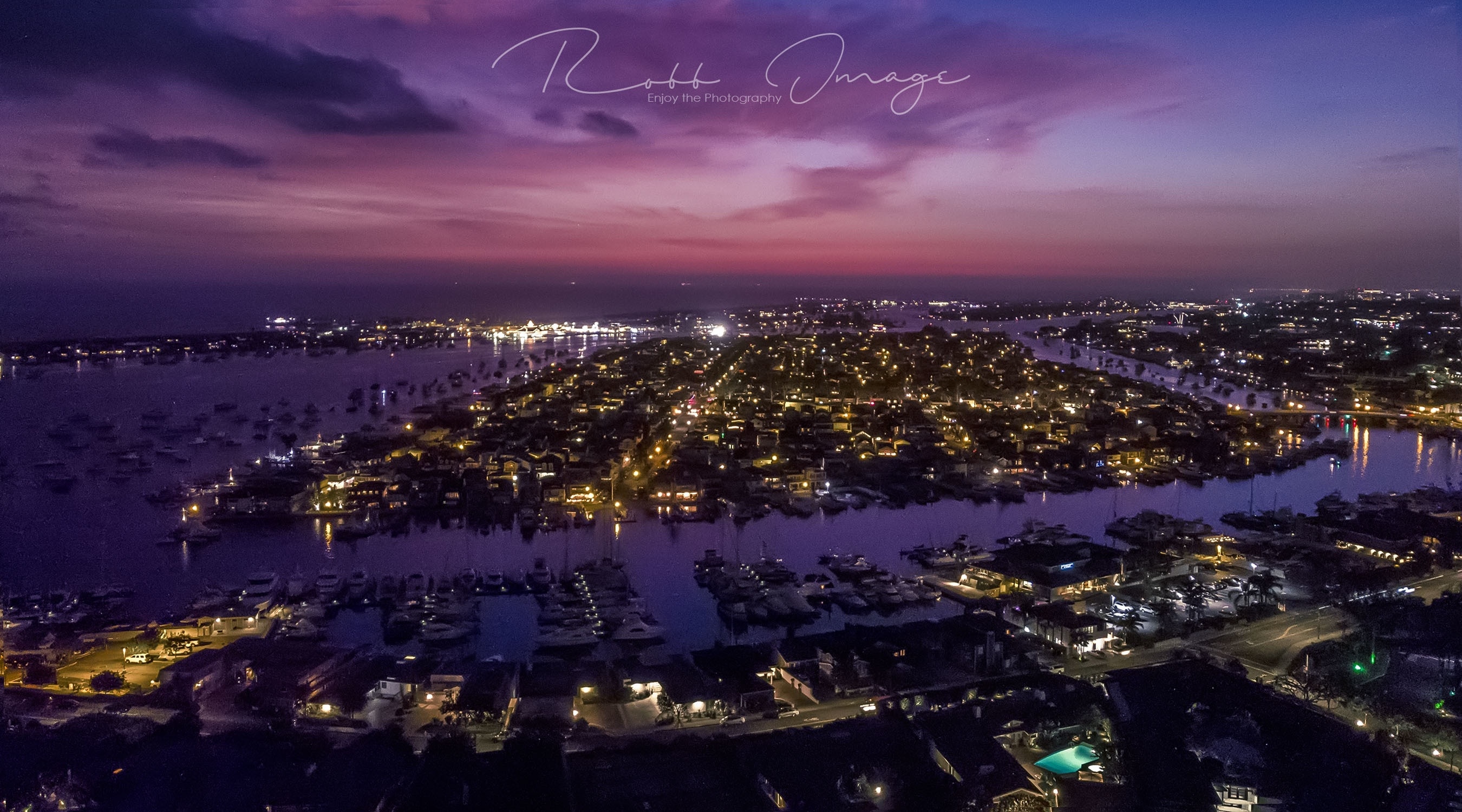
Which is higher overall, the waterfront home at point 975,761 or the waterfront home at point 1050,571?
the waterfront home at point 975,761

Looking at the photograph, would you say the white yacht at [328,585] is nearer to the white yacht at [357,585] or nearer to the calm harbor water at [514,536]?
the white yacht at [357,585]

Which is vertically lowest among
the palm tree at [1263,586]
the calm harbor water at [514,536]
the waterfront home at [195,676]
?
the calm harbor water at [514,536]

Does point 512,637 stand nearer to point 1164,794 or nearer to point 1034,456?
point 1164,794

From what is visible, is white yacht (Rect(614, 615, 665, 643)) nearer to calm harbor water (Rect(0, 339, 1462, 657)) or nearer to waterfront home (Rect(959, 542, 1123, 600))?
calm harbor water (Rect(0, 339, 1462, 657))

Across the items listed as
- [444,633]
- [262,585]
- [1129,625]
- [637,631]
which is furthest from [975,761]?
[262,585]

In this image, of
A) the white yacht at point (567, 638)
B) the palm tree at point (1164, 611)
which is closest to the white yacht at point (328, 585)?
the white yacht at point (567, 638)

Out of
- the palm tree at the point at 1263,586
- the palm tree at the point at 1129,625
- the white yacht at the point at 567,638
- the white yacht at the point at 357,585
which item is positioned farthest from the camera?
the white yacht at the point at 357,585

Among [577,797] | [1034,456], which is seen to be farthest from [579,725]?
[1034,456]

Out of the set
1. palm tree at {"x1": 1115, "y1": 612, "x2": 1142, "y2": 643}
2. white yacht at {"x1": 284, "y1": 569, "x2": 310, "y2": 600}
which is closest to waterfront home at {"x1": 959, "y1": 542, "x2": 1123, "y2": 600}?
palm tree at {"x1": 1115, "y1": 612, "x2": 1142, "y2": 643}
